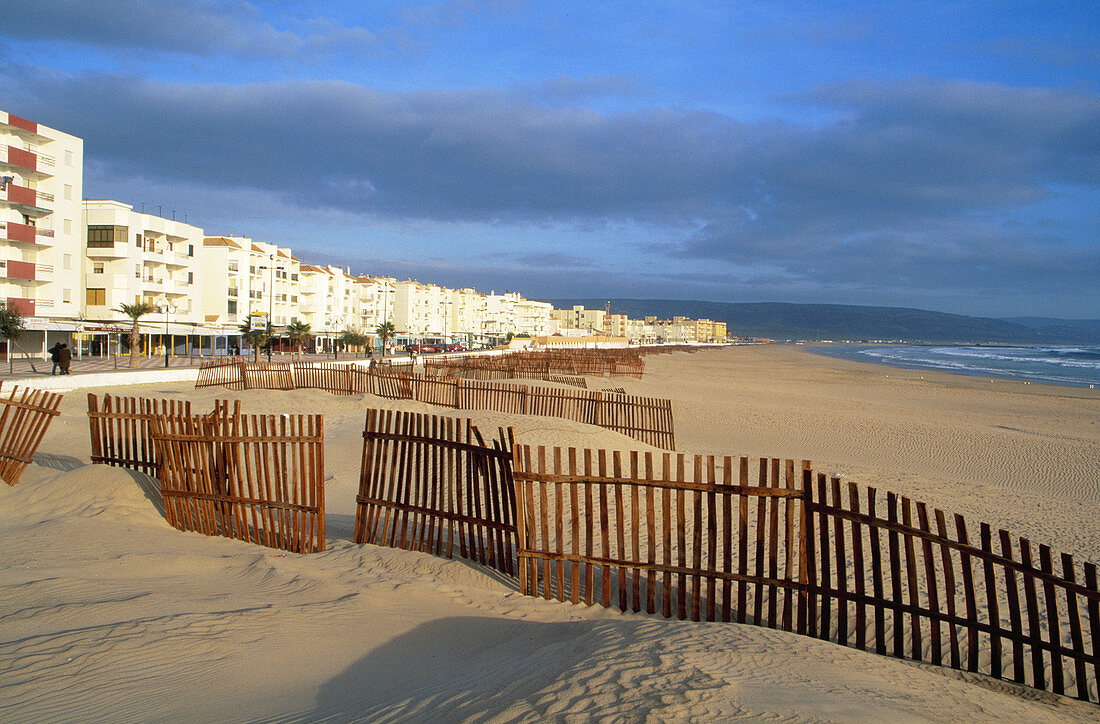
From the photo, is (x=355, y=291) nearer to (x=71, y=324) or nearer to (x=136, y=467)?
(x=71, y=324)

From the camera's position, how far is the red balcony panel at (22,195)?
4253cm

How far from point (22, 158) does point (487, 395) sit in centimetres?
4119

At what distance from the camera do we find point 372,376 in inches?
910

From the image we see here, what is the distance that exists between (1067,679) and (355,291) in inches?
3841

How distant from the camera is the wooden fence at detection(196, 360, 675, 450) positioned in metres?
17.0

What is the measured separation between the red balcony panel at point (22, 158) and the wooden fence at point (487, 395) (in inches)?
1113

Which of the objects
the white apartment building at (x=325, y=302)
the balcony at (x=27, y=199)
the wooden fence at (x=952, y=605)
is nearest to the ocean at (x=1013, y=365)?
the wooden fence at (x=952, y=605)

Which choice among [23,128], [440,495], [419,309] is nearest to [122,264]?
[23,128]

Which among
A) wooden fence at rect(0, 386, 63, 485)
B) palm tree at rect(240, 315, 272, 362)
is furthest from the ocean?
wooden fence at rect(0, 386, 63, 485)

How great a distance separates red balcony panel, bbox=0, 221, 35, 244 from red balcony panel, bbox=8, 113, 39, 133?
19.8ft

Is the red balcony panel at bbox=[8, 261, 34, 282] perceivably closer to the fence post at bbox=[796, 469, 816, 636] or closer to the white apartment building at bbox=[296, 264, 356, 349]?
the white apartment building at bbox=[296, 264, 356, 349]

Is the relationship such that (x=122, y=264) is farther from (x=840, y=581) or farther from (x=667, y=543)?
(x=840, y=581)

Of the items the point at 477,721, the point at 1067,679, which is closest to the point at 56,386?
the point at 477,721

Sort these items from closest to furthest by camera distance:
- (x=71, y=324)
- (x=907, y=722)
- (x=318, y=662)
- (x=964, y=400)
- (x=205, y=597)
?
(x=907, y=722)
(x=318, y=662)
(x=205, y=597)
(x=964, y=400)
(x=71, y=324)
